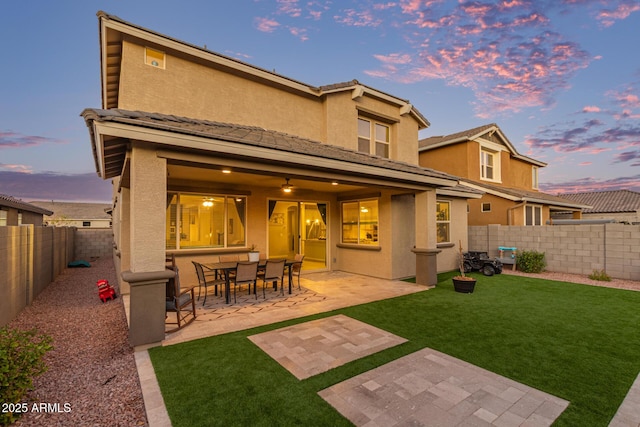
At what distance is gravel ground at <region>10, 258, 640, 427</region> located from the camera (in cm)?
271

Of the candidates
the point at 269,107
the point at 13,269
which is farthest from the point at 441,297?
the point at 13,269

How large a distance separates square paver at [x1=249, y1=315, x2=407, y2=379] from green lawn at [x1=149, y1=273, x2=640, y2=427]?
0.17 metres

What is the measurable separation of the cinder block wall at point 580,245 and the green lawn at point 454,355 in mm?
3235

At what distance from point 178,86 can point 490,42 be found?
11800mm

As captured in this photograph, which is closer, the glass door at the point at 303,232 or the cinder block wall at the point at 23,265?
the cinder block wall at the point at 23,265

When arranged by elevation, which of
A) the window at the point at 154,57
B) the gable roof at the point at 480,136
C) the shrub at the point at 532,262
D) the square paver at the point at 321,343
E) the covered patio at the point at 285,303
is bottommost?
the covered patio at the point at 285,303

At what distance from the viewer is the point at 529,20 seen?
10.1 metres

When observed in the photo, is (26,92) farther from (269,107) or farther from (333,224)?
(333,224)

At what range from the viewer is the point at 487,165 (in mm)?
17078

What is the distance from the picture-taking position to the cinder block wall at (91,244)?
1669cm

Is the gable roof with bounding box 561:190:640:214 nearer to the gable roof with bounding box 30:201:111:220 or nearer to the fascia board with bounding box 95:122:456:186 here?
the fascia board with bounding box 95:122:456:186

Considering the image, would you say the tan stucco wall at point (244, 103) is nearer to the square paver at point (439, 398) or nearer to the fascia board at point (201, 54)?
the fascia board at point (201, 54)

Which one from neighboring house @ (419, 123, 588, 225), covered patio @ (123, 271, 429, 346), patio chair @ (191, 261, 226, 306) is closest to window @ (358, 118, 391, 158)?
covered patio @ (123, 271, 429, 346)

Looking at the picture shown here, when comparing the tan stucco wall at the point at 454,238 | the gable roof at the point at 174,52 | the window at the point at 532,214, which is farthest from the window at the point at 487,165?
the gable roof at the point at 174,52
